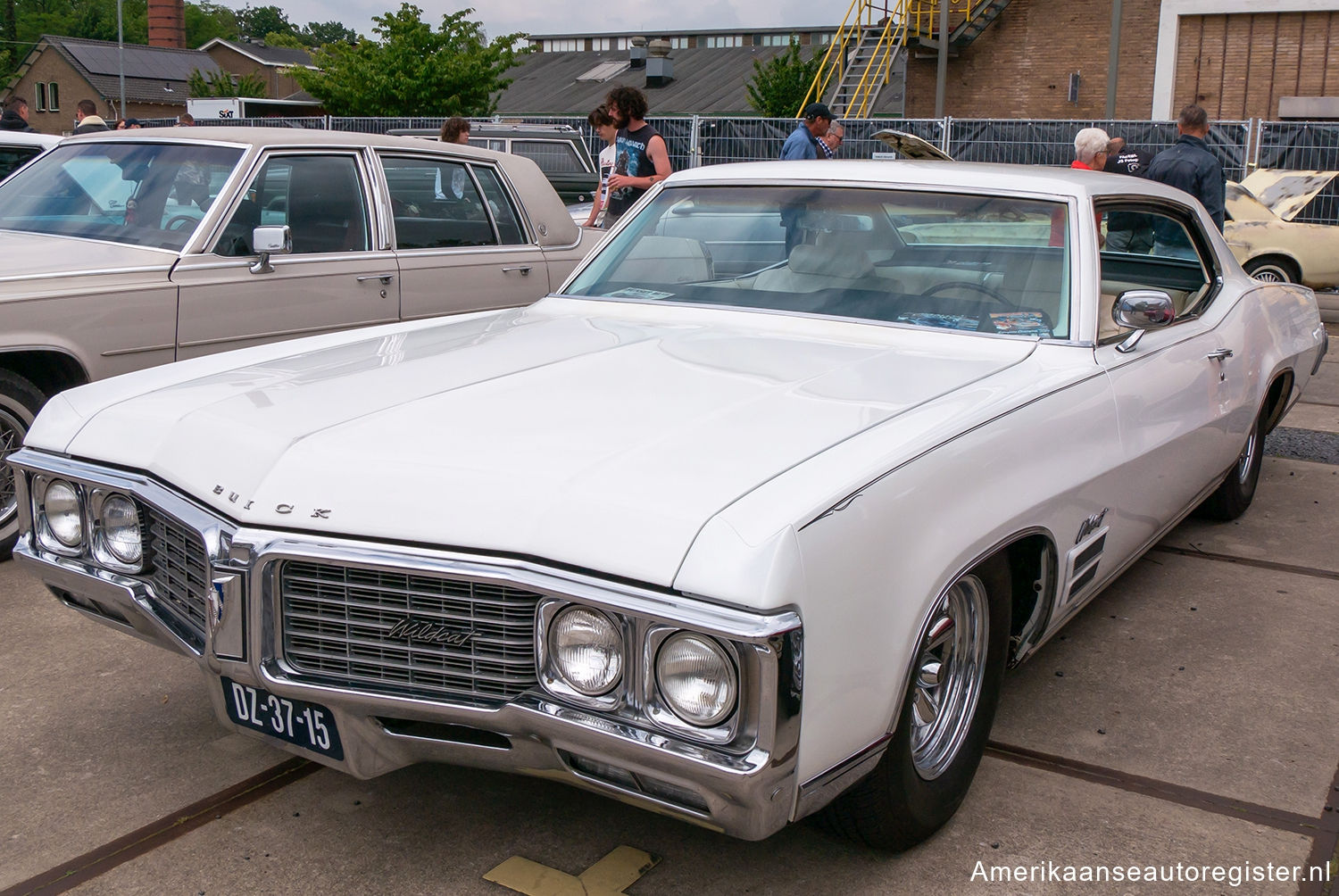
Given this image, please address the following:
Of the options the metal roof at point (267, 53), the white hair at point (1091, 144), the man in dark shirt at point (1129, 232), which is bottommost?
the man in dark shirt at point (1129, 232)

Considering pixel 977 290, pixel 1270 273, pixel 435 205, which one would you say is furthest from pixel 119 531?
pixel 1270 273

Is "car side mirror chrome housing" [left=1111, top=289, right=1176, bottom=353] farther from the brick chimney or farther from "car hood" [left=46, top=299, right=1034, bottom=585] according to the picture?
the brick chimney

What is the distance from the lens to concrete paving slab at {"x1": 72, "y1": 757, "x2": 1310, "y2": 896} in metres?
2.63

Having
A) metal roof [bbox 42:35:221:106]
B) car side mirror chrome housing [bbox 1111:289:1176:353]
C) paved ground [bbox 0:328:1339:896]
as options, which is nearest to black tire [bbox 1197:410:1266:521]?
paved ground [bbox 0:328:1339:896]

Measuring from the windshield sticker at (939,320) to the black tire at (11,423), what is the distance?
10.9 feet

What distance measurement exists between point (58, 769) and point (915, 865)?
7.01ft

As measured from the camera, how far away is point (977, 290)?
362 cm

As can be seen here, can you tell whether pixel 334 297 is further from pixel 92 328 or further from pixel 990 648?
pixel 990 648

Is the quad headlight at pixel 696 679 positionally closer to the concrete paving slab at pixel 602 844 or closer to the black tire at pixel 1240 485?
the concrete paving slab at pixel 602 844

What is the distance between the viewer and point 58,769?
311 cm

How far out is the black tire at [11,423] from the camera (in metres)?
4.62

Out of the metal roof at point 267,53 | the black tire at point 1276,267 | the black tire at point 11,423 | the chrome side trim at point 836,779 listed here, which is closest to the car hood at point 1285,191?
the black tire at point 1276,267

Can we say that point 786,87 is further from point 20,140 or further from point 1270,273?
point 20,140

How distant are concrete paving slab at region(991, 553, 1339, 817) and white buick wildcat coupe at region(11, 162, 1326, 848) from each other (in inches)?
14.4
